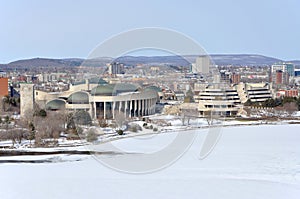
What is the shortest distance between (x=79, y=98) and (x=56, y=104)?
97 cm

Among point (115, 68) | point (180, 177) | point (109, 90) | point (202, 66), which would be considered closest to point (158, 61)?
point (115, 68)

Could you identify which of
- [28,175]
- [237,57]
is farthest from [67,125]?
[237,57]

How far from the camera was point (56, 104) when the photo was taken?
52.6 feet

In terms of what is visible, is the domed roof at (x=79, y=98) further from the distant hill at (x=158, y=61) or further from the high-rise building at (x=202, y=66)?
A: the distant hill at (x=158, y=61)

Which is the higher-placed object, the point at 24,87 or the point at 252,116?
the point at 24,87

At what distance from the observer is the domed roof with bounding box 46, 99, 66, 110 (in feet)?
51.7

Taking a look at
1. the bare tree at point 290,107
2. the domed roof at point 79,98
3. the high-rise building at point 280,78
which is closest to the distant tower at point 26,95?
the domed roof at point 79,98

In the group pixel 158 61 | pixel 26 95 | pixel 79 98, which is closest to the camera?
pixel 26 95

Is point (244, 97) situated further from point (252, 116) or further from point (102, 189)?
point (102, 189)

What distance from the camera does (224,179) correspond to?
619 cm

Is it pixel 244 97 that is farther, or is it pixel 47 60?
pixel 47 60

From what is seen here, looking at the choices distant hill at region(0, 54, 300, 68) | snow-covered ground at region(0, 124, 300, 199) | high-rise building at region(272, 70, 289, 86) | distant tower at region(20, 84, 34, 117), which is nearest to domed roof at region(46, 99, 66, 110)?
distant tower at region(20, 84, 34, 117)

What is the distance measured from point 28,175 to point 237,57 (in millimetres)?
48831

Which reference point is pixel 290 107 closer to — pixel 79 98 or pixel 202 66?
pixel 79 98
